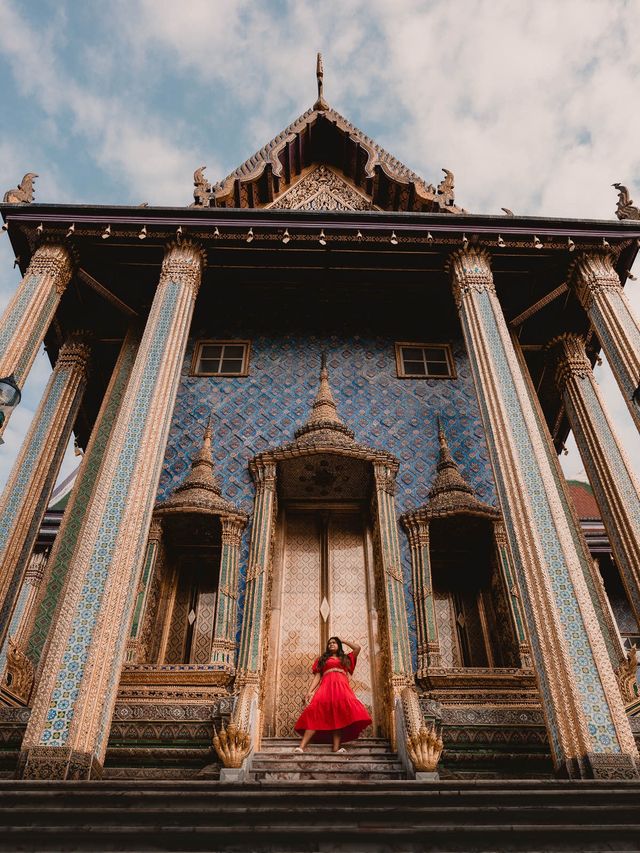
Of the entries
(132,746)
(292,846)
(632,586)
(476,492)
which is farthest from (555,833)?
(476,492)

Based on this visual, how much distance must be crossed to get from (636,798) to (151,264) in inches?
332

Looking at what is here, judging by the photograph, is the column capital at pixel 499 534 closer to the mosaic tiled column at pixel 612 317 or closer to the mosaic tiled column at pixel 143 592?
the mosaic tiled column at pixel 612 317

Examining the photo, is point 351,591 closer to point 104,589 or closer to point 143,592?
point 143,592

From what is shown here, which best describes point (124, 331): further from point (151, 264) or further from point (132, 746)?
point (132, 746)

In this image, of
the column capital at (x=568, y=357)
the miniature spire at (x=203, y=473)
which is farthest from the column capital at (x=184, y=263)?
the column capital at (x=568, y=357)

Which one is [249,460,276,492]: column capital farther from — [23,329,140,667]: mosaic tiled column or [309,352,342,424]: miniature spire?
[23,329,140,667]: mosaic tiled column

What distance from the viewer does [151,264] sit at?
32.2 ft

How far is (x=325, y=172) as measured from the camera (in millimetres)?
13203

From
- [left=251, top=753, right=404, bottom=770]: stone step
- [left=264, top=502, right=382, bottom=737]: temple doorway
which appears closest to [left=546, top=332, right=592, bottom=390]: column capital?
[left=264, top=502, right=382, bottom=737]: temple doorway

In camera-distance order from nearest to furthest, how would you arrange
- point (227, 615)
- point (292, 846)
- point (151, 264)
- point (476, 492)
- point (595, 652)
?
point (292, 846) < point (595, 652) < point (227, 615) < point (476, 492) < point (151, 264)

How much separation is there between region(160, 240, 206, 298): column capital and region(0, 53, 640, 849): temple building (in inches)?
2.1

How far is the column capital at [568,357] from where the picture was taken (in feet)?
34.2

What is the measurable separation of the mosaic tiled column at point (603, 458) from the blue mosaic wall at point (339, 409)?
145cm

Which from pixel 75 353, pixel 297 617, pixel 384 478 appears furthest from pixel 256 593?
pixel 75 353
